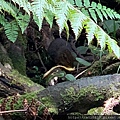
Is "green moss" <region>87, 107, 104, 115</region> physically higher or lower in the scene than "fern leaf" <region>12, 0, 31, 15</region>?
lower

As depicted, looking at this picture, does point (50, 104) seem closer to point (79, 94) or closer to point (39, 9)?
point (79, 94)


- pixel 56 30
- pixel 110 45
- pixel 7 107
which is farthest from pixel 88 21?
pixel 56 30

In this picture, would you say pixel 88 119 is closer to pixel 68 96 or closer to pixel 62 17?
pixel 68 96

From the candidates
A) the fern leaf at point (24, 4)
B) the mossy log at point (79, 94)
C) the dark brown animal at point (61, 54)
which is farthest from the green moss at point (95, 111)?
the dark brown animal at point (61, 54)

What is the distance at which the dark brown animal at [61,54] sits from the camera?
112 inches

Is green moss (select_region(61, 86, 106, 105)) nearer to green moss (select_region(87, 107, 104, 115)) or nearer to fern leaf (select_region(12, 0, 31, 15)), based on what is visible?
green moss (select_region(87, 107, 104, 115))

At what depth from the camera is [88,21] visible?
3.84 feet

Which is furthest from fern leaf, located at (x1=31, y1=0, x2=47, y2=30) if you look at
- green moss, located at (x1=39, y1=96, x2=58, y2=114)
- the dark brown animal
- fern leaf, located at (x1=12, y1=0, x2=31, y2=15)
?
the dark brown animal

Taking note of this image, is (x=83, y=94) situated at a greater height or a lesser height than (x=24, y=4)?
lesser

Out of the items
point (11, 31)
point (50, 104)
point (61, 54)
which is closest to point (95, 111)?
point (50, 104)

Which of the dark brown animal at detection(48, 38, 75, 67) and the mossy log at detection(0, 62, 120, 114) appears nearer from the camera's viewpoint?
the mossy log at detection(0, 62, 120, 114)

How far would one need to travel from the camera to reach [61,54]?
2871 millimetres

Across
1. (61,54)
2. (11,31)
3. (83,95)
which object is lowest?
(61,54)

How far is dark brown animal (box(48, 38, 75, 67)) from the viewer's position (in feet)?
9.32
